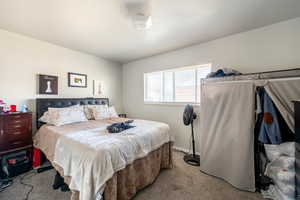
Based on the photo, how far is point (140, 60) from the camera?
408 cm

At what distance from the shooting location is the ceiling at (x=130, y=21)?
170 centimetres

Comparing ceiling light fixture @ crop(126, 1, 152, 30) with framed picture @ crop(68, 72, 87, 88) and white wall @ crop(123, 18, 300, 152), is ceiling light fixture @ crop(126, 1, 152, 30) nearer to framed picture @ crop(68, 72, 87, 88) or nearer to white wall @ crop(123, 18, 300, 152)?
white wall @ crop(123, 18, 300, 152)

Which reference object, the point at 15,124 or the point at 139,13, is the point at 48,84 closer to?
the point at 15,124

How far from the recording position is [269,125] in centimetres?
167

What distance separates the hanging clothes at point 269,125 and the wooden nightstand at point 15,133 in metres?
3.83

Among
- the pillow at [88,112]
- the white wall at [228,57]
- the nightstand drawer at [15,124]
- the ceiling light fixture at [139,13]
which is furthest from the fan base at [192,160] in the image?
the nightstand drawer at [15,124]

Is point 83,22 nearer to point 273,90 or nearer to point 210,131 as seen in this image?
point 210,131

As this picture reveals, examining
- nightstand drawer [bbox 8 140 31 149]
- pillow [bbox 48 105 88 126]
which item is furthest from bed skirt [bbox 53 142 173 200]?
nightstand drawer [bbox 8 140 31 149]

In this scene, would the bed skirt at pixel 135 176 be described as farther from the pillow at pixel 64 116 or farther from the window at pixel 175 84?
the window at pixel 175 84

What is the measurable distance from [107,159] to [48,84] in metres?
2.64

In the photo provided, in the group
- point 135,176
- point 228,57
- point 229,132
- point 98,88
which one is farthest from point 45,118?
point 228,57

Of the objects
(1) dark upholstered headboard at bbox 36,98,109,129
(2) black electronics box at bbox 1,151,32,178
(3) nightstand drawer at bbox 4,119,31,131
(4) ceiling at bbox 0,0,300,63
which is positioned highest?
(4) ceiling at bbox 0,0,300,63

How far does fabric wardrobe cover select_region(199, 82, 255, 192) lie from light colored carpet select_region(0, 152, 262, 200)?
0.55 ft

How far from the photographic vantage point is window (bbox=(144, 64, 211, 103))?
3058mm
